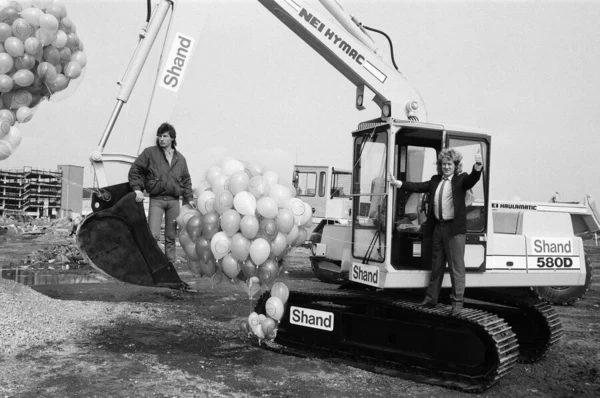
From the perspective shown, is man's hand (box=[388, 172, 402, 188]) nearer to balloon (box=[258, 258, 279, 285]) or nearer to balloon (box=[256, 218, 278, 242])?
balloon (box=[256, 218, 278, 242])

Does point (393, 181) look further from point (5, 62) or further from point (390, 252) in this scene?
point (5, 62)

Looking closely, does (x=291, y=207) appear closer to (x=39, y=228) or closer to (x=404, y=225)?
(x=404, y=225)

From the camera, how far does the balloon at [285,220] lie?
5.29 meters

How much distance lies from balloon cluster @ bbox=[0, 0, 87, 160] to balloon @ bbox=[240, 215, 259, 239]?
3003 mm

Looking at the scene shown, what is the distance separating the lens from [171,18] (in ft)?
20.1

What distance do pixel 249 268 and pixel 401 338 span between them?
1.87 m

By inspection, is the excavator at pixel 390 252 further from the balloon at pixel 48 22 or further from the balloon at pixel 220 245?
the balloon at pixel 48 22

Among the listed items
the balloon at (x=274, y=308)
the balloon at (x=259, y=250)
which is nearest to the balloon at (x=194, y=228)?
the balloon at (x=259, y=250)

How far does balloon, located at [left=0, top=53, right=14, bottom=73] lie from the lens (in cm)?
572

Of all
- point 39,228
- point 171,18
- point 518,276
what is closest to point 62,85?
point 171,18

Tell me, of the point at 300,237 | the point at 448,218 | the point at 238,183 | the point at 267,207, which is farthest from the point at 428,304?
the point at 238,183

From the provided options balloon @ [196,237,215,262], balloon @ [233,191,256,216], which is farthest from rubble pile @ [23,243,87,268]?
balloon @ [233,191,256,216]

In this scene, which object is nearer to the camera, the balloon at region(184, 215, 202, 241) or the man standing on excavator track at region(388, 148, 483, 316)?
the man standing on excavator track at region(388, 148, 483, 316)

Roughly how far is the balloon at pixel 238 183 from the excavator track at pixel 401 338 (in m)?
1.64
